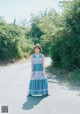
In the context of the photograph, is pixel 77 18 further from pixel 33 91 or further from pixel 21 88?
pixel 33 91

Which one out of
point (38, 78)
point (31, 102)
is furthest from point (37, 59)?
point (31, 102)

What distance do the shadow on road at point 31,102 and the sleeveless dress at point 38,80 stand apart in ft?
1.07

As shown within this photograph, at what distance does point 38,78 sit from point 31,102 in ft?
4.88

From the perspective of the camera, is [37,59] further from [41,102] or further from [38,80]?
[41,102]

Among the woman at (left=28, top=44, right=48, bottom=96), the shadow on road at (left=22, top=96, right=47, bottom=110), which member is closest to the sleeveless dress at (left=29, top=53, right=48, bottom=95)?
the woman at (left=28, top=44, right=48, bottom=96)

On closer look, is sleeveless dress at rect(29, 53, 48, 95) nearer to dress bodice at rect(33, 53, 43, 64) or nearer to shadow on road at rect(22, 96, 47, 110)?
dress bodice at rect(33, 53, 43, 64)

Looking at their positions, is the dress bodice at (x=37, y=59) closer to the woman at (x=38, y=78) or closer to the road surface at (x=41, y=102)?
the woman at (x=38, y=78)

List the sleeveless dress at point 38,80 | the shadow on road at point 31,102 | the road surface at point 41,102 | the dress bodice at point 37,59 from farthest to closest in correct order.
→ the dress bodice at point 37,59, the sleeveless dress at point 38,80, the shadow on road at point 31,102, the road surface at point 41,102

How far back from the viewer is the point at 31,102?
1052cm

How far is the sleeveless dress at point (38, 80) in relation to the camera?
1168 centimetres

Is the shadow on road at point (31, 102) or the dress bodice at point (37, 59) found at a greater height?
the dress bodice at point (37, 59)

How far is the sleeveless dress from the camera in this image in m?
11.7

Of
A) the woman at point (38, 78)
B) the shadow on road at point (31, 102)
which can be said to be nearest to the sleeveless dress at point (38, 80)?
the woman at point (38, 78)

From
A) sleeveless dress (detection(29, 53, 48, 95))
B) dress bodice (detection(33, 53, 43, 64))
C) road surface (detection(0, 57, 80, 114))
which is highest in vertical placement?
dress bodice (detection(33, 53, 43, 64))
